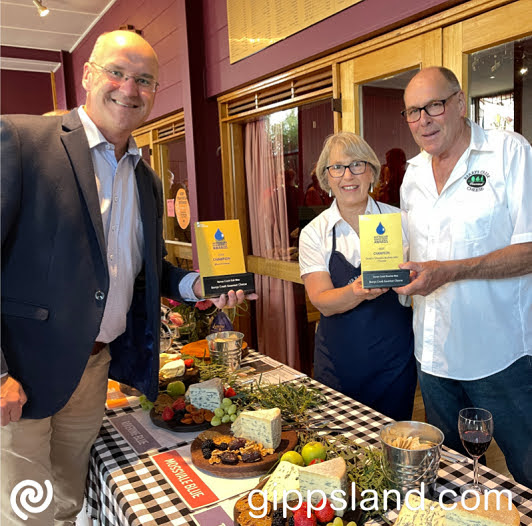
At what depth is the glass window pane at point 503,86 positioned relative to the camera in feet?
6.50

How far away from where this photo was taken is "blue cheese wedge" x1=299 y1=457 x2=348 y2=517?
1.09 m

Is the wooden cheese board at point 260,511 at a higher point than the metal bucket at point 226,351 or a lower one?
lower

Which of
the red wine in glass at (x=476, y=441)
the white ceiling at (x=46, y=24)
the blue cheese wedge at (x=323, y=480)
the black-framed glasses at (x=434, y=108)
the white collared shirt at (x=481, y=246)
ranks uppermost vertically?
the white ceiling at (x=46, y=24)

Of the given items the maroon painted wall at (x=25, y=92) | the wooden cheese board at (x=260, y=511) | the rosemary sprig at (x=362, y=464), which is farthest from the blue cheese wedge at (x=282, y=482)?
the maroon painted wall at (x=25, y=92)

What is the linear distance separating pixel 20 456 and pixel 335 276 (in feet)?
4.40

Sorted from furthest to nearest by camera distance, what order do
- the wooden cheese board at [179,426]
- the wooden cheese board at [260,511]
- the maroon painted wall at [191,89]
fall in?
the maroon painted wall at [191,89] → the wooden cheese board at [179,426] → the wooden cheese board at [260,511]

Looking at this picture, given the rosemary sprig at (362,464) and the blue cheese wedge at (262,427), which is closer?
the rosemary sprig at (362,464)

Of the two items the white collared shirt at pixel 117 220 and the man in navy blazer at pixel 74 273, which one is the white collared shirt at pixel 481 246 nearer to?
the man in navy blazer at pixel 74 273

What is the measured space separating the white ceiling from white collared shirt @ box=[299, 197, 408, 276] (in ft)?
15.5

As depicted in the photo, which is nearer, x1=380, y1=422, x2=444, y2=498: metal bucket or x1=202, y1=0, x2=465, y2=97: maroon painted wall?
x1=380, y1=422, x2=444, y2=498: metal bucket

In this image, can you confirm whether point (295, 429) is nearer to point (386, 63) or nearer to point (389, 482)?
point (389, 482)

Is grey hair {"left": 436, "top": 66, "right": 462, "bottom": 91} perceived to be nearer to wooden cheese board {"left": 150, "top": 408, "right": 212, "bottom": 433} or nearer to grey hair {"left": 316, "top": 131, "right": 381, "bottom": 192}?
grey hair {"left": 316, "top": 131, "right": 381, "bottom": 192}

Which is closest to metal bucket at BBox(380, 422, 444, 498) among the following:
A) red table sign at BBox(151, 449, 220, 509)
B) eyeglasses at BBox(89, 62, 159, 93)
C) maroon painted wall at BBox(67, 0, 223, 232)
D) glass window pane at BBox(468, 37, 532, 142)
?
red table sign at BBox(151, 449, 220, 509)

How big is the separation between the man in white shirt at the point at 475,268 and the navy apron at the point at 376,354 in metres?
0.16
